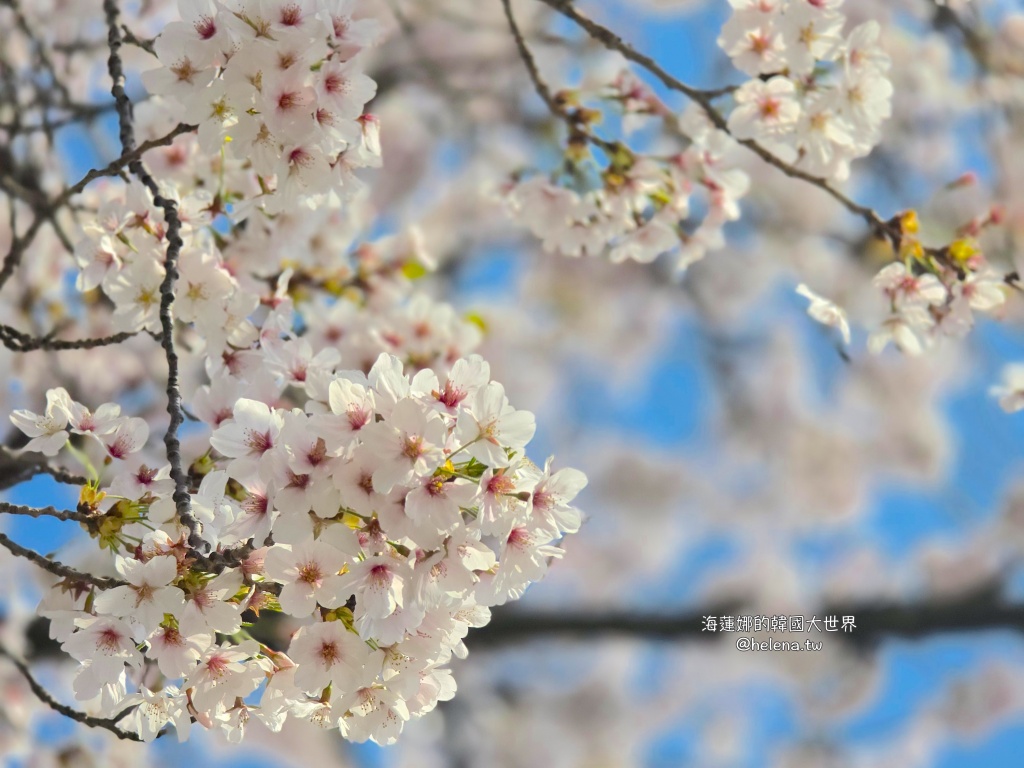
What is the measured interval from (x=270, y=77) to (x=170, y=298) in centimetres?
25

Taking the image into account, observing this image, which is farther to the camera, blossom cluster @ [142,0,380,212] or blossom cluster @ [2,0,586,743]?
blossom cluster @ [142,0,380,212]

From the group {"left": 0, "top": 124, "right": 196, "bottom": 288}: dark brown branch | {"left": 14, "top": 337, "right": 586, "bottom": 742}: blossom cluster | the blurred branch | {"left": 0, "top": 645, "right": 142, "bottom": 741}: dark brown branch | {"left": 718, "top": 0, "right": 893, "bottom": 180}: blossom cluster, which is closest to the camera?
{"left": 14, "top": 337, "right": 586, "bottom": 742}: blossom cluster

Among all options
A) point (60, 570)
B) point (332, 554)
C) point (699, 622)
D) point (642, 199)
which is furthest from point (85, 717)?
point (699, 622)

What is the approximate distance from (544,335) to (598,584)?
5.76ft

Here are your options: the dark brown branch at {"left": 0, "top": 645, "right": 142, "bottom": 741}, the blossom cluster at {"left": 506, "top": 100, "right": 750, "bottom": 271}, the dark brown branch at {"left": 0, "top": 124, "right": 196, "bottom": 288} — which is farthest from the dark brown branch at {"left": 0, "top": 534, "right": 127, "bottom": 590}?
the blossom cluster at {"left": 506, "top": 100, "right": 750, "bottom": 271}

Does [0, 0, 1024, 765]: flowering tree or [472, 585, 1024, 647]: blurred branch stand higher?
[472, 585, 1024, 647]: blurred branch

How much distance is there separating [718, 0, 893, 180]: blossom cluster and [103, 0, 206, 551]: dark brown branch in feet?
2.54

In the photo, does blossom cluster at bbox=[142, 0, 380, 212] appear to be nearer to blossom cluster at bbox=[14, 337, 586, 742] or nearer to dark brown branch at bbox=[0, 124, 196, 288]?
dark brown branch at bbox=[0, 124, 196, 288]

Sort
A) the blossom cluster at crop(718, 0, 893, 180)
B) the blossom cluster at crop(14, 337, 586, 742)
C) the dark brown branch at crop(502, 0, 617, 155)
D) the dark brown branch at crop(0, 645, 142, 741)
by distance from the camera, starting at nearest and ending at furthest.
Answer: the blossom cluster at crop(14, 337, 586, 742), the dark brown branch at crop(0, 645, 142, 741), the blossom cluster at crop(718, 0, 893, 180), the dark brown branch at crop(502, 0, 617, 155)

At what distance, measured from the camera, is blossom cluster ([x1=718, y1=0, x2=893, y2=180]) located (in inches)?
53.4

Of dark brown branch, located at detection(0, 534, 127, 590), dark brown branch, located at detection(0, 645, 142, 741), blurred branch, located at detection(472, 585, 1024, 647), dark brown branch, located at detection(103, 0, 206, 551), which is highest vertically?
blurred branch, located at detection(472, 585, 1024, 647)

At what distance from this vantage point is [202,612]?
0.89m

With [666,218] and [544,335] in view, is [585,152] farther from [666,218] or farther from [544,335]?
[544,335]

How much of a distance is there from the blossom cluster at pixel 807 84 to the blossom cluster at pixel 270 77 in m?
0.59
